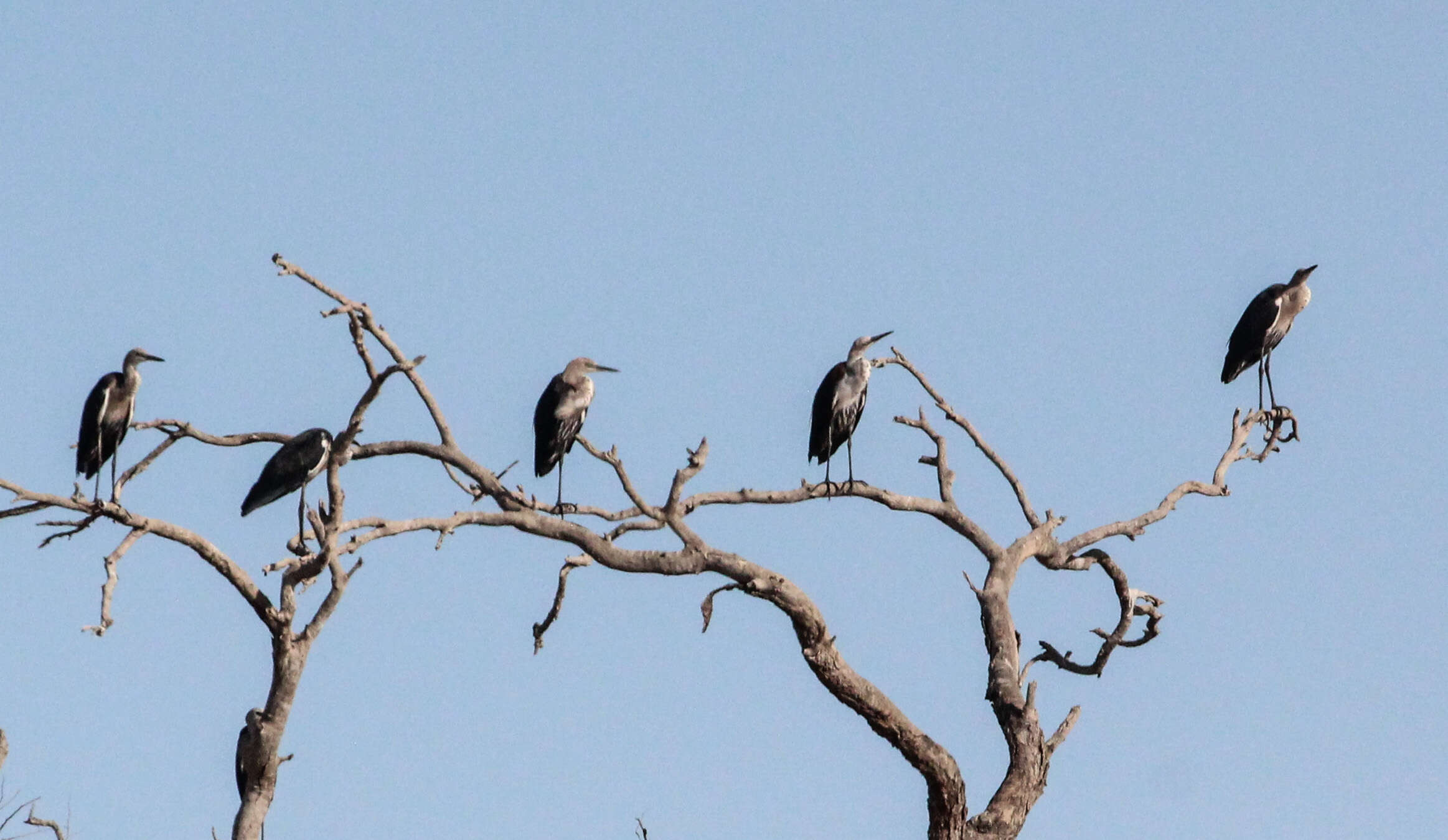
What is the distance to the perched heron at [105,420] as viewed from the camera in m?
10.9

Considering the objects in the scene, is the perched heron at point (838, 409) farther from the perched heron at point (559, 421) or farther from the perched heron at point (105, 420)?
the perched heron at point (105, 420)

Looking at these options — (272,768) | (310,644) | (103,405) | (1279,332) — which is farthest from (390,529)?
(1279,332)

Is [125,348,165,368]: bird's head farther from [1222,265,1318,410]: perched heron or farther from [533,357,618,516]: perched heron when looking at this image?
[1222,265,1318,410]: perched heron

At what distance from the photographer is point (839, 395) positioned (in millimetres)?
11547

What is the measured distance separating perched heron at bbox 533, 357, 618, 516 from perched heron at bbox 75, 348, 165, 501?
2.29 m

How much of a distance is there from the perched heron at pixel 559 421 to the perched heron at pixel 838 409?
4.40 ft

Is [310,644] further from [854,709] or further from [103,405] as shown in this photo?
[103,405]

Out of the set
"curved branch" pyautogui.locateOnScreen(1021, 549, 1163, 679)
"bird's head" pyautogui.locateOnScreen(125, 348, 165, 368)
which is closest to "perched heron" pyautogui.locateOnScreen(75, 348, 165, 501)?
"bird's head" pyautogui.locateOnScreen(125, 348, 165, 368)

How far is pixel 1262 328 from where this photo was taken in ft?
43.8

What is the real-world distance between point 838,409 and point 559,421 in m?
1.62

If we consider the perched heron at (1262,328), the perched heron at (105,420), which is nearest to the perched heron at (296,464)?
the perched heron at (105,420)

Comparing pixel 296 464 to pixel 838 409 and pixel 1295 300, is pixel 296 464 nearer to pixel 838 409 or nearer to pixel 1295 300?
pixel 838 409

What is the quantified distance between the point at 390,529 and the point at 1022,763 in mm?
3250

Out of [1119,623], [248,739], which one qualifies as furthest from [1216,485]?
[248,739]
